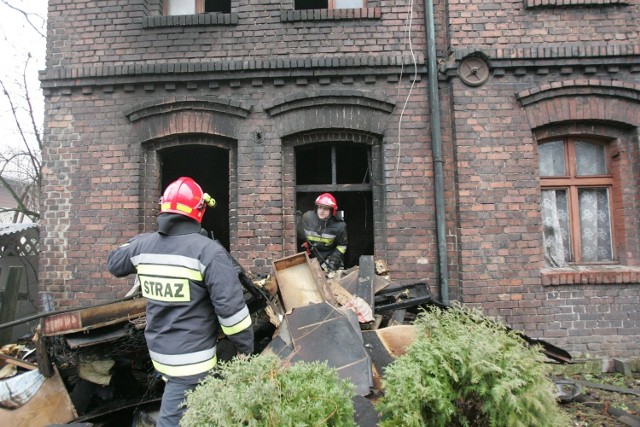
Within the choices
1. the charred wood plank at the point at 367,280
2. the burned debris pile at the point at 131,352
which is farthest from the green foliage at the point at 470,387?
the charred wood plank at the point at 367,280

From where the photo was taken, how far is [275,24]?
517 centimetres

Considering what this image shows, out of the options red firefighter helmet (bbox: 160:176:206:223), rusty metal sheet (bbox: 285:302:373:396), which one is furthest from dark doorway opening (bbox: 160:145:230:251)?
red firefighter helmet (bbox: 160:176:206:223)

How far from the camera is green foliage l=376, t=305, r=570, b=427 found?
196cm

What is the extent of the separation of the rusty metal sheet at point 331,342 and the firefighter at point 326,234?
60.9 inches

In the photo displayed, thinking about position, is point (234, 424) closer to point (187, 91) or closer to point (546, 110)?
point (187, 91)

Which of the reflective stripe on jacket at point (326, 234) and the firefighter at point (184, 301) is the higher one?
the reflective stripe on jacket at point (326, 234)

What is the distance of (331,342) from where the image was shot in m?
3.17

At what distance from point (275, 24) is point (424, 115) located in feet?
7.74

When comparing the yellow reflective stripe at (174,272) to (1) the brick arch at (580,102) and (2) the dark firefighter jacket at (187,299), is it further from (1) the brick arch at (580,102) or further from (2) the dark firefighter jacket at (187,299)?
(1) the brick arch at (580,102)

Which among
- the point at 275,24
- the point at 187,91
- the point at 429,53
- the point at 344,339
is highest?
the point at 275,24

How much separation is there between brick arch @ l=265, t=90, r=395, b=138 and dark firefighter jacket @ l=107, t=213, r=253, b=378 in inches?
107

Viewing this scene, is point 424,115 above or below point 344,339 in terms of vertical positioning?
above

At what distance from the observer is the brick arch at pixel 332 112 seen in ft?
16.5

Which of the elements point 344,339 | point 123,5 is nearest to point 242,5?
point 123,5
